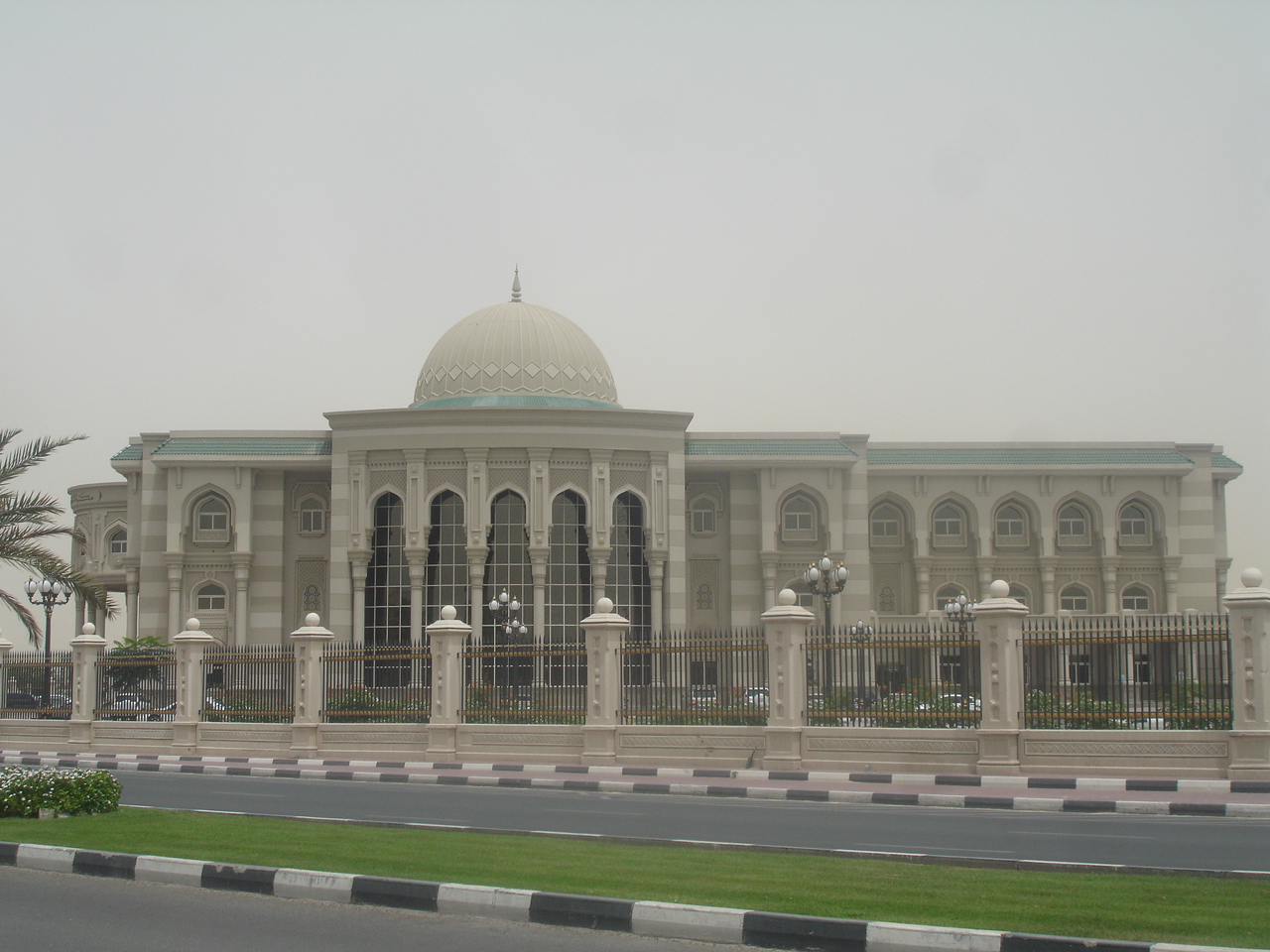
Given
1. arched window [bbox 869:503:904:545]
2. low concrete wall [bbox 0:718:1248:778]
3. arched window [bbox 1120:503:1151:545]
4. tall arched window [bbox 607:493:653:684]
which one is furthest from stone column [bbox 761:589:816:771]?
arched window [bbox 1120:503:1151:545]

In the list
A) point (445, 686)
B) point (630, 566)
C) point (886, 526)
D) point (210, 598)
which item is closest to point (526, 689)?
point (445, 686)

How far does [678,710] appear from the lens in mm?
20281

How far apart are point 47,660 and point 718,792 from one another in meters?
15.0

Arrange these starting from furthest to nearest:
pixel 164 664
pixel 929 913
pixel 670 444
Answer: pixel 670 444
pixel 164 664
pixel 929 913

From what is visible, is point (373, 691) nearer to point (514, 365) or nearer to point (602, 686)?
point (602, 686)

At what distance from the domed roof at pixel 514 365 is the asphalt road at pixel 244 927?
115ft

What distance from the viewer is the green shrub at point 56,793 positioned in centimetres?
1234

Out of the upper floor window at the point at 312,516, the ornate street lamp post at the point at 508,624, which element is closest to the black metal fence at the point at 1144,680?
the ornate street lamp post at the point at 508,624

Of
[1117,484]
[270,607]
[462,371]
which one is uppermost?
[462,371]

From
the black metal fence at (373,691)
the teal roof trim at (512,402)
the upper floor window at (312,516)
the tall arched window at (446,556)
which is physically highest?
the teal roof trim at (512,402)

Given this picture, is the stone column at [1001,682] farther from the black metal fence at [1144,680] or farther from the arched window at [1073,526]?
the arched window at [1073,526]

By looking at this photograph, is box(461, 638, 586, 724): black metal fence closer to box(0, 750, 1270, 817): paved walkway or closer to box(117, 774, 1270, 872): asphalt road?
box(0, 750, 1270, 817): paved walkway

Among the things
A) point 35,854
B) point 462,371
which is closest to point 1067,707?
point 35,854

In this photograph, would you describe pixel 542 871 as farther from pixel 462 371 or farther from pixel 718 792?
pixel 462 371
